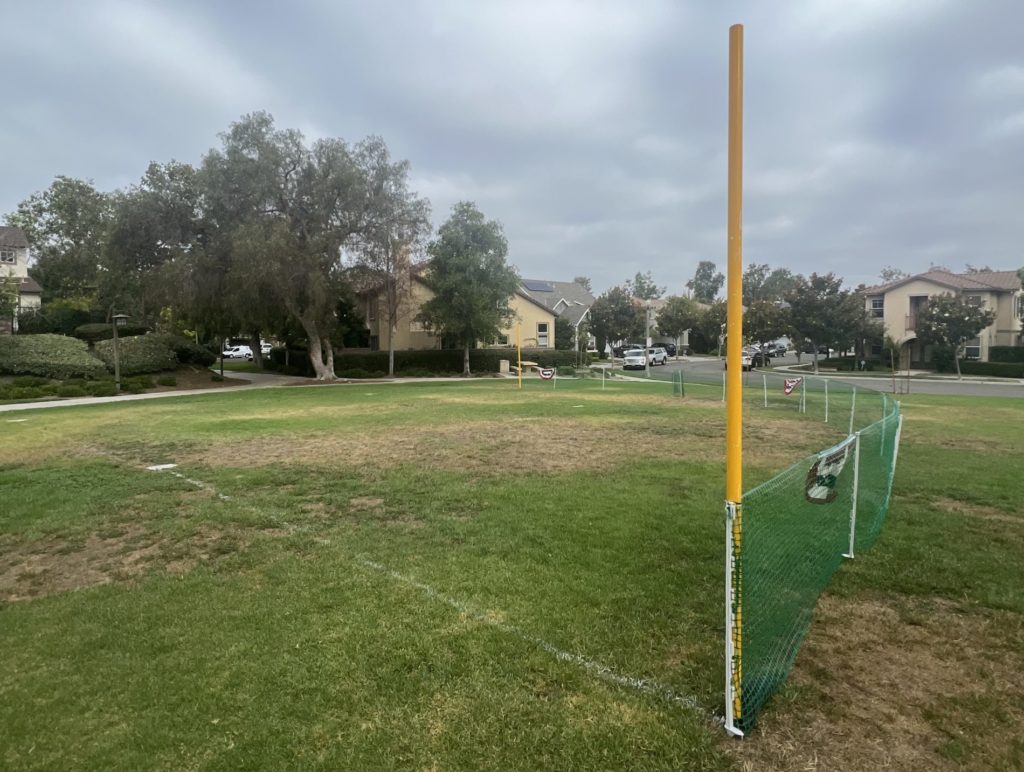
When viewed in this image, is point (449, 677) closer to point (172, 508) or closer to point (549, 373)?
point (172, 508)

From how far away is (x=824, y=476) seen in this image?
15.7 ft

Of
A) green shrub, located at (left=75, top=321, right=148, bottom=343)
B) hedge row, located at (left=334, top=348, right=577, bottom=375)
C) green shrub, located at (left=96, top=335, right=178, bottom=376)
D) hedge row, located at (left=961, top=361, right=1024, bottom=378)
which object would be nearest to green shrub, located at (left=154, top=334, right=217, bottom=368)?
green shrub, located at (left=96, top=335, right=178, bottom=376)

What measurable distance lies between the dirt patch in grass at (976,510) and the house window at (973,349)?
45.5m

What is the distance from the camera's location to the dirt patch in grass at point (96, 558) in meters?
4.91

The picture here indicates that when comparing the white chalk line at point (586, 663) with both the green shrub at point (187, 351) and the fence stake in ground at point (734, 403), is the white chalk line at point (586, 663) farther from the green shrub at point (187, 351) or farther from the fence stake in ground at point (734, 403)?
the green shrub at point (187, 351)

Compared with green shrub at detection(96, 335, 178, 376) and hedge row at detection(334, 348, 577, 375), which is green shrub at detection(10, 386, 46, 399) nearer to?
green shrub at detection(96, 335, 178, 376)

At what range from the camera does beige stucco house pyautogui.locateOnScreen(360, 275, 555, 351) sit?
121 feet

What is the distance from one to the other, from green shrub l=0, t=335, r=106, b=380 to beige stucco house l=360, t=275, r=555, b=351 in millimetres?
13127

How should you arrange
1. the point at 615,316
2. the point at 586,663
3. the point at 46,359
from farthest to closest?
the point at 615,316, the point at 46,359, the point at 586,663

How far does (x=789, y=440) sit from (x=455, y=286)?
83.5ft

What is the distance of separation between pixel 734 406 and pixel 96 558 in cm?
567

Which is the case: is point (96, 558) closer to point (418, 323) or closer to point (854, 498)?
point (854, 498)

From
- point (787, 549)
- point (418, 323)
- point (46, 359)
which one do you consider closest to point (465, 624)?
point (787, 549)

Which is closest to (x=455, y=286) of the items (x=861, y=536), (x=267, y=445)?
(x=267, y=445)
